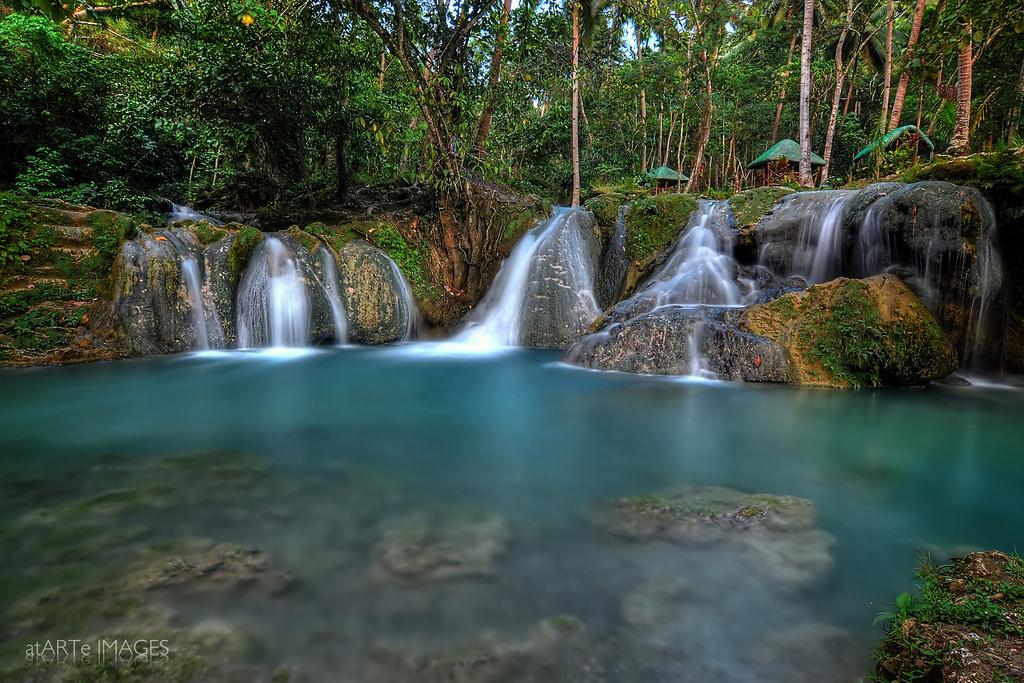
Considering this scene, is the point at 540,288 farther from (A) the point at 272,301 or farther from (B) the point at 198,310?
(B) the point at 198,310

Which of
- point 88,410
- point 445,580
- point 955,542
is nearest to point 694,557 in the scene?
point 445,580

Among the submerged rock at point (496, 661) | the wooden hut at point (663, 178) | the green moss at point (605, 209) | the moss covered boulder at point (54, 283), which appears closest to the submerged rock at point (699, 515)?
the submerged rock at point (496, 661)

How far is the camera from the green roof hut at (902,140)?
14.8m

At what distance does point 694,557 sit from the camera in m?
2.26

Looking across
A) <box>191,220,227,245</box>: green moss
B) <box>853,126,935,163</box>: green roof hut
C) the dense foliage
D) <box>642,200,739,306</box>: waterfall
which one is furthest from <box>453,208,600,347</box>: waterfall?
<box>853,126,935,163</box>: green roof hut

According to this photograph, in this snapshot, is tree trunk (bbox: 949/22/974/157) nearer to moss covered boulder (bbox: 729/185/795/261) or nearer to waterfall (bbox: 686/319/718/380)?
moss covered boulder (bbox: 729/185/795/261)

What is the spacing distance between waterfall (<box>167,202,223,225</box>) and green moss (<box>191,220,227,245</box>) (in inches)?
110

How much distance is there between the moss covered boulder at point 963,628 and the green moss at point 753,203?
819 cm

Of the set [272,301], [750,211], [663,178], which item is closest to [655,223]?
[750,211]

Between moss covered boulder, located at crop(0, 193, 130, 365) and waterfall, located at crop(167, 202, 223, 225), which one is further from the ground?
waterfall, located at crop(167, 202, 223, 225)

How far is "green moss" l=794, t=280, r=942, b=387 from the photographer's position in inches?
227

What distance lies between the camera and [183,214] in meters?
11.8

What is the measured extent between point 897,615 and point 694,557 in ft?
2.42

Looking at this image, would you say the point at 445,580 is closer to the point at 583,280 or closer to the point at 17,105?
the point at 583,280
